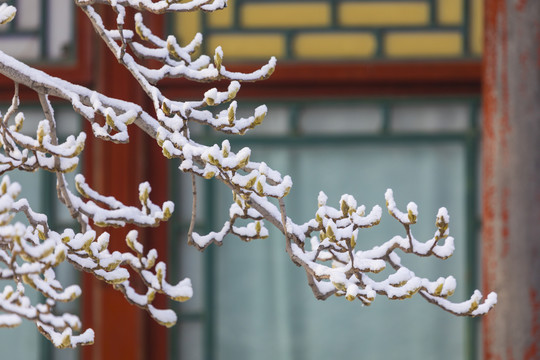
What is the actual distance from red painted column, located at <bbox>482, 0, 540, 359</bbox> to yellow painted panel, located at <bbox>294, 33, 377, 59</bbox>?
939 mm

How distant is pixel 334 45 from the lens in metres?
5.03

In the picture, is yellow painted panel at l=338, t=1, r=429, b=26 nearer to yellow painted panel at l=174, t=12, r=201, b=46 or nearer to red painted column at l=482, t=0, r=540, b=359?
red painted column at l=482, t=0, r=540, b=359

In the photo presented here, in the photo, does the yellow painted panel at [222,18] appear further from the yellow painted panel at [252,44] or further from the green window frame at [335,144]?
the green window frame at [335,144]

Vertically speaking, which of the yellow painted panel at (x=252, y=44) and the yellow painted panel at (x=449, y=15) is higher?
the yellow painted panel at (x=449, y=15)

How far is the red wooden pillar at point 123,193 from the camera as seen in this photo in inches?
191

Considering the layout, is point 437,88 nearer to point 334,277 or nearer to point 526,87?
point 526,87

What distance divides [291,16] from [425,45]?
859mm

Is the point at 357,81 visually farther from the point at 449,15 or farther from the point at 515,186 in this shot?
the point at 515,186

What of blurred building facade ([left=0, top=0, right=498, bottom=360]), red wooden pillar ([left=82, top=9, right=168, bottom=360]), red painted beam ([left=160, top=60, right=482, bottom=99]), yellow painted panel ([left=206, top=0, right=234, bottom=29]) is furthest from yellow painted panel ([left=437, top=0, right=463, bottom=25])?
red wooden pillar ([left=82, top=9, right=168, bottom=360])

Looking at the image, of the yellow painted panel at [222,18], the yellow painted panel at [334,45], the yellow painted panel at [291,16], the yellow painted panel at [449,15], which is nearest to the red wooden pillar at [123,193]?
the yellow painted panel at [222,18]

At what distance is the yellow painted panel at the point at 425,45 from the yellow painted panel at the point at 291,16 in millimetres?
450

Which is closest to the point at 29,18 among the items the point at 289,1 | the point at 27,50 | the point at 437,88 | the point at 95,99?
the point at 27,50

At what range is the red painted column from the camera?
4.18 meters

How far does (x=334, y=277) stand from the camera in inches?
88.7
